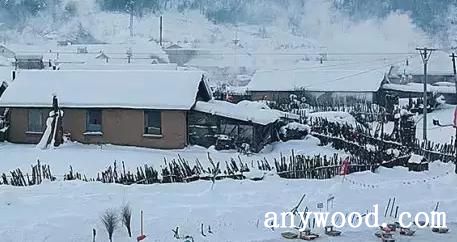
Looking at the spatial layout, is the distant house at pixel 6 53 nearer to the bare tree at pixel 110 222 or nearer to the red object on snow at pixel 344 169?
the red object on snow at pixel 344 169

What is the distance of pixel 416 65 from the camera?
75750mm

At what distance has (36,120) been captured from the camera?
22688 mm

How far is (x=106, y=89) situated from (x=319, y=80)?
74.7 feet

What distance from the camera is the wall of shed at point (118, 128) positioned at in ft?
70.8

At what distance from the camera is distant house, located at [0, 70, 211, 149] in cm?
2170

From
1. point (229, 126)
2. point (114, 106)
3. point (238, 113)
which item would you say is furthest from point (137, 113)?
point (238, 113)

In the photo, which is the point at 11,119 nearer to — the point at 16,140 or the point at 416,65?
the point at 16,140

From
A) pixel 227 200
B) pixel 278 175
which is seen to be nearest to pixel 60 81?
pixel 278 175

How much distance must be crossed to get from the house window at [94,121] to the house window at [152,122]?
137 centimetres

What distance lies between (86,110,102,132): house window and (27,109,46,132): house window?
1329 millimetres

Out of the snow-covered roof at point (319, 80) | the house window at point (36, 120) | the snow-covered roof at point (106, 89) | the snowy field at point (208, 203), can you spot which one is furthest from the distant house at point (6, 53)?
the snowy field at point (208, 203)

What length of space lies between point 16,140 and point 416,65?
2312 inches

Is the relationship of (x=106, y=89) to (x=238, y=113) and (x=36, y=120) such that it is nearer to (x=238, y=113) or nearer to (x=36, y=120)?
(x=36, y=120)

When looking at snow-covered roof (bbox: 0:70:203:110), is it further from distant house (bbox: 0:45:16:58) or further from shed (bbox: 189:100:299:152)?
distant house (bbox: 0:45:16:58)
